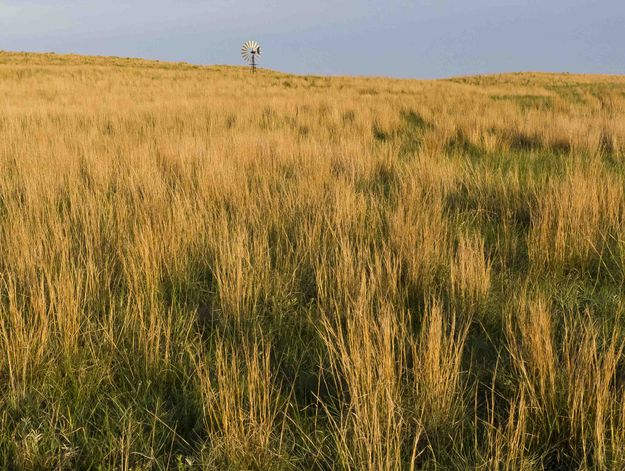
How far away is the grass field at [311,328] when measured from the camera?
1287 millimetres

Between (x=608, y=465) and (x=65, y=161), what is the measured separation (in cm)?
555

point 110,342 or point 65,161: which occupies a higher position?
point 65,161

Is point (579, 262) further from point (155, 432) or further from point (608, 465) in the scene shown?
point (155, 432)

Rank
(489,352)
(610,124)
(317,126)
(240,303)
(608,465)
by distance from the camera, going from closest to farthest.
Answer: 1. (608,465)
2. (489,352)
3. (240,303)
4. (610,124)
5. (317,126)

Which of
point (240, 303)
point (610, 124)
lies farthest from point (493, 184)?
point (610, 124)

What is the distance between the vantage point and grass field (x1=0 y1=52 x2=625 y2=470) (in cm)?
129

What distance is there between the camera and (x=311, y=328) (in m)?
1.95

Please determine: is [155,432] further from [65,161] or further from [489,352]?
[65,161]

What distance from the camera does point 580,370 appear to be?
4.51 feet

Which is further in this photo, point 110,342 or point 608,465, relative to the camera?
point 110,342

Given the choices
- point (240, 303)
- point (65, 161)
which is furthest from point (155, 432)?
point (65, 161)

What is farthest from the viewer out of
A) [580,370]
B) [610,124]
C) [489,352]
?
[610,124]

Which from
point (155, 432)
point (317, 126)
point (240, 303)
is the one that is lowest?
point (155, 432)

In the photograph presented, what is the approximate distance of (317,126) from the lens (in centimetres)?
853
